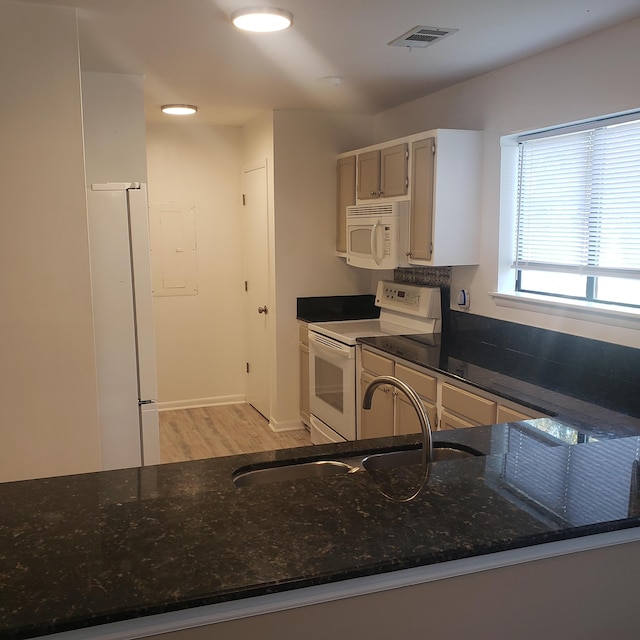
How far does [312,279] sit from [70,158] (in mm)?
2575

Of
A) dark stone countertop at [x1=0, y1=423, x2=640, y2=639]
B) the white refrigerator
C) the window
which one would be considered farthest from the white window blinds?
the white refrigerator

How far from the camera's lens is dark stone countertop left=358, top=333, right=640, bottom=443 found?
233 cm

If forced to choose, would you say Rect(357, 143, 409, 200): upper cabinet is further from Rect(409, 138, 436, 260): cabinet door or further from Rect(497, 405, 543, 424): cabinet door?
Rect(497, 405, 543, 424): cabinet door

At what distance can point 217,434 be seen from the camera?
5.04 metres

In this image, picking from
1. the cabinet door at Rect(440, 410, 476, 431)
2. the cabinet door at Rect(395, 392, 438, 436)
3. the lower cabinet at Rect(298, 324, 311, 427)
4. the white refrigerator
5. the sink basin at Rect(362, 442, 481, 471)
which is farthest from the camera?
the lower cabinet at Rect(298, 324, 311, 427)

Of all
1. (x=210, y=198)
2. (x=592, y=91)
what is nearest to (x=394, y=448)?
(x=592, y=91)

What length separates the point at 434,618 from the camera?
1177 mm

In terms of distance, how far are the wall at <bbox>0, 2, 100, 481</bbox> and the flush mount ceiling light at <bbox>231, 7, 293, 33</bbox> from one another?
2.25 ft

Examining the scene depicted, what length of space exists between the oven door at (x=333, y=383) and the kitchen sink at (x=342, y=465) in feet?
7.09

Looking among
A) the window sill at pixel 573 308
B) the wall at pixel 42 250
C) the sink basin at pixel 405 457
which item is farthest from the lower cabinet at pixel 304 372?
the sink basin at pixel 405 457

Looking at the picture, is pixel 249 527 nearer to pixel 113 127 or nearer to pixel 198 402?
pixel 113 127

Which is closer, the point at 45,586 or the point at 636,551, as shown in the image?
the point at 45,586

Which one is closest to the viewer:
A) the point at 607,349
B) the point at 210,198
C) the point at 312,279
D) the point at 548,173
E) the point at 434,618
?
the point at 434,618

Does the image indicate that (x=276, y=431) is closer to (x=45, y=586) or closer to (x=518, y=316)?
(x=518, y=316)
